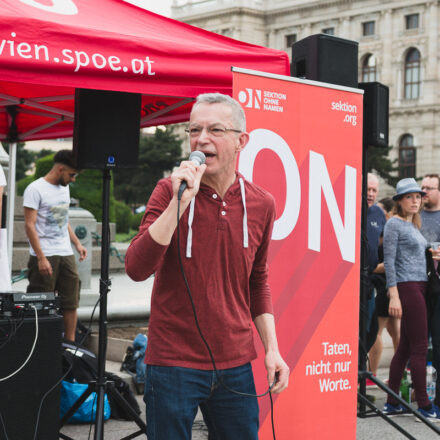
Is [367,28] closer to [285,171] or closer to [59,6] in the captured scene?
[285,171]

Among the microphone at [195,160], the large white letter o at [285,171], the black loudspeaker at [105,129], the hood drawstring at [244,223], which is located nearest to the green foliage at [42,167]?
the black loudspeaker at [105,129]

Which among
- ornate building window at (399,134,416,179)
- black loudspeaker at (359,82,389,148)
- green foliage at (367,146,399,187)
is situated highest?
ornate building window at (399,134,416,179)

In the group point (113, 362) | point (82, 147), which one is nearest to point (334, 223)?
point (82, 147)

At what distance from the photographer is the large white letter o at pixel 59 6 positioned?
3701mm

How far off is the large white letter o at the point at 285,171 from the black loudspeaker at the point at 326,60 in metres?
0.63

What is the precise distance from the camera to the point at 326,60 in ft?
14.5

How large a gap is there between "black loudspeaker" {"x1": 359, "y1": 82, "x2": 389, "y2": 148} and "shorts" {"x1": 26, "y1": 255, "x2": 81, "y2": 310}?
273 centimetres

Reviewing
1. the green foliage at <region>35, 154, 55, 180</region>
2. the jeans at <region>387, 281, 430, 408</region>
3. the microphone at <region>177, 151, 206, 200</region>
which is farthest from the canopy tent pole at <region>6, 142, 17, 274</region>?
the green foliage at <region>35, 154, 55, 180</region>

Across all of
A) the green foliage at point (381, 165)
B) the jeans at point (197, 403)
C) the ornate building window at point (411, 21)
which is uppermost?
the ornate building window at point (411, 21)

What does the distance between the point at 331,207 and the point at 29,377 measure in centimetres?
188

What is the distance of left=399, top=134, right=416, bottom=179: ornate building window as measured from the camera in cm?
5516

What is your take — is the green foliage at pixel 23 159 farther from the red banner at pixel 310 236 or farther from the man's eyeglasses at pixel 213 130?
the man's eyeglasses at pixel 213 130

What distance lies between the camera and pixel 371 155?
44.1 metres

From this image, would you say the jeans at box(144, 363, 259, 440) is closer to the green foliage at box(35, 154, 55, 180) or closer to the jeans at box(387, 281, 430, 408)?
the jeans at box(387, 281, 430, 408)
